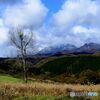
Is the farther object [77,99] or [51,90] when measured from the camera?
[51,90]

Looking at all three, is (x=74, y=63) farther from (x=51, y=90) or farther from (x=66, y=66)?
(x=51, y=90)

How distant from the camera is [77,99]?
1753 cm

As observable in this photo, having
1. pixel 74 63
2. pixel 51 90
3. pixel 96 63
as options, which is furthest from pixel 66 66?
pixel 51 90

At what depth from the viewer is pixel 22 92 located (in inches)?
897

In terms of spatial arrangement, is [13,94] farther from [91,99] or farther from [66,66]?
[66,66]

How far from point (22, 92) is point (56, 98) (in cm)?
458

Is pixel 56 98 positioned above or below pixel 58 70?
below

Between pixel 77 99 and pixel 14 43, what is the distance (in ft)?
Result: 195

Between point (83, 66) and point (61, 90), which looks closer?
point (61, 90)

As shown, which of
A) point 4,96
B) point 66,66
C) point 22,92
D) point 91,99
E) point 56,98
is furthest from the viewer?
point 66,66

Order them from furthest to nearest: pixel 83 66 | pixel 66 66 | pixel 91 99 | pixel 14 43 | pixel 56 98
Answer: pixel 66 66 < pixel 83 66 < pixel 14 43 < pixel 56 98 < pixel 91 99

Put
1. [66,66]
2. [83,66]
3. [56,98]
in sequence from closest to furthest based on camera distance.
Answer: [56,98], [83,66], [66,66]

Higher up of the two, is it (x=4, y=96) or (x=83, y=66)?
(x=83, y=66)

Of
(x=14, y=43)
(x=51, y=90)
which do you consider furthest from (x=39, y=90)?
(x=14, y=43)
